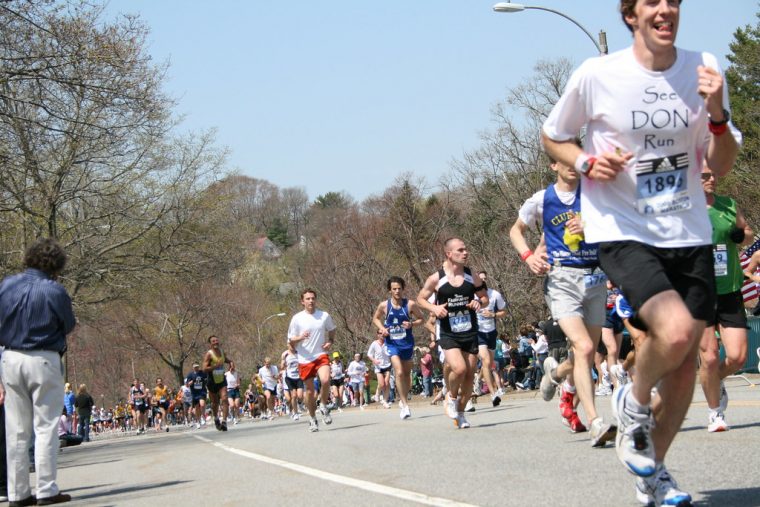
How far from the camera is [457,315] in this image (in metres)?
13.1

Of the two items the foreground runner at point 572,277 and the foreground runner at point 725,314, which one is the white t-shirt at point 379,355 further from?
the foreground runner at point 725,314

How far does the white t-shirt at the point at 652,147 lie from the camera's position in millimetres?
4992

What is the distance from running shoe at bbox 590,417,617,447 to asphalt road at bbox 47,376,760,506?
0.29 feet

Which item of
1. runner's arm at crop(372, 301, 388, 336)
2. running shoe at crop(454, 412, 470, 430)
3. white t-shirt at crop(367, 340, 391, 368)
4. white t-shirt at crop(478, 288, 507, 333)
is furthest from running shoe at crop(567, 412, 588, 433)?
white t-shirt at crop(367, 340, 391, 368)

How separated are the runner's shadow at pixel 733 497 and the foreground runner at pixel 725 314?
346 centimetres

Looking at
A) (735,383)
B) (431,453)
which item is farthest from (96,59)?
(431,453)

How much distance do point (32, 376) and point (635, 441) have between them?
17.5 ft

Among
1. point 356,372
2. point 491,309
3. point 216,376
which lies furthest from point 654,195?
point 356,372

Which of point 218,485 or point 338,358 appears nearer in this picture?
point 218,485

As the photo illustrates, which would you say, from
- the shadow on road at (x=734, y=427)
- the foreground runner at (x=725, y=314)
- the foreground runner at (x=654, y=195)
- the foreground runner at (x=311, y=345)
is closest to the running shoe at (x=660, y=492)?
the foreground runner at (x=654, y=195)

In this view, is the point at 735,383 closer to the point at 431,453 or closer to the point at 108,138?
the point at 431,453

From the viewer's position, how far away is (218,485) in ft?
28.2

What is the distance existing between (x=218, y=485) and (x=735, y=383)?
12.6m

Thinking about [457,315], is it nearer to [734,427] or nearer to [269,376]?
[734,427]
